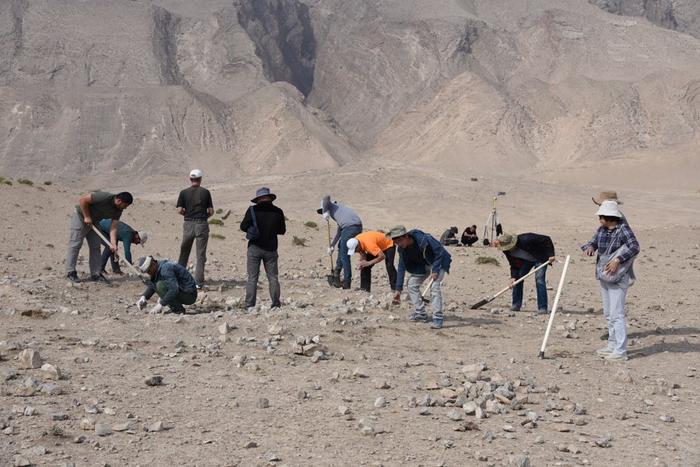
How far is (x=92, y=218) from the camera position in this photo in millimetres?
14086

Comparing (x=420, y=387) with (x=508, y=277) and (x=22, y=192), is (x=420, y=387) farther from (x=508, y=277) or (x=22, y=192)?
(x=22, y=192)

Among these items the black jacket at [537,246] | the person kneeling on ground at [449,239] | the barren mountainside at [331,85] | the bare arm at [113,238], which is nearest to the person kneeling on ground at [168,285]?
the bare arm at [113,238]

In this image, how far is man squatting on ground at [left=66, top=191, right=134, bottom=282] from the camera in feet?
45.7

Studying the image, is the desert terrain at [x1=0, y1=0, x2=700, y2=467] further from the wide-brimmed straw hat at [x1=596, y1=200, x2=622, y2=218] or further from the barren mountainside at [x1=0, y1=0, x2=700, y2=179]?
the wide-brimmed straw hat at [x1=596, y1=200, x2=622, y2=218]

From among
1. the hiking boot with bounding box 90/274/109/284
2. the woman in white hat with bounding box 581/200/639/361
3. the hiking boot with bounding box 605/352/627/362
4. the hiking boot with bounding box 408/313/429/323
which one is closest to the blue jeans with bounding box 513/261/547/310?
the hiking boot with bounding box 408/313/429/323

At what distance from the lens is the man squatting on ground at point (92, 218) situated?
1392cm

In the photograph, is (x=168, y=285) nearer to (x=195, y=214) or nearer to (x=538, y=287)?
(x=195, y=214)

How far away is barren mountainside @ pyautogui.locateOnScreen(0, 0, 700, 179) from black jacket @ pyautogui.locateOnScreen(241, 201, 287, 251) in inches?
2396

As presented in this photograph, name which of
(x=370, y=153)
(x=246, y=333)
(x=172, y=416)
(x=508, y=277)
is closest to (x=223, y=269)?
(x=508, y=277)

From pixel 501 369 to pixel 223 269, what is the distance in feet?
34.1

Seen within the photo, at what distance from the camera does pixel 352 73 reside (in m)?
108

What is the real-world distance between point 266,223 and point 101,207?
339 centimetres

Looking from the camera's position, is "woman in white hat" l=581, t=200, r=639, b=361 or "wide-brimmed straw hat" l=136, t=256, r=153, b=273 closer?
"woman in white hat" l=581, t=200, r=639, b=361

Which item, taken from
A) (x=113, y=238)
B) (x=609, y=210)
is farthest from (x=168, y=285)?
(x=609, y=210)
